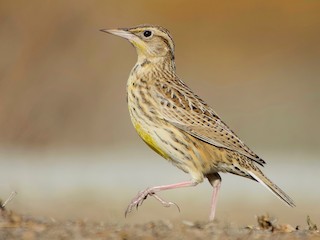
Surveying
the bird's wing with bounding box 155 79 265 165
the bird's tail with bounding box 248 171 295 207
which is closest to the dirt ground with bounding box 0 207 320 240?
the bird's tail with bounding box 248 171 295 207

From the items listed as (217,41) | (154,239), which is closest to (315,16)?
(217,41)

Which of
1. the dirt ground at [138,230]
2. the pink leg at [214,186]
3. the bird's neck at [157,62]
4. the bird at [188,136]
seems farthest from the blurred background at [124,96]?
the dirt ground at [138,230]

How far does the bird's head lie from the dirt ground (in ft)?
8.57

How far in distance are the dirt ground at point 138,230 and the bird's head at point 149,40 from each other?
8.57ft

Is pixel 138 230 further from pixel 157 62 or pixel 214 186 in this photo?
pixel 157 62

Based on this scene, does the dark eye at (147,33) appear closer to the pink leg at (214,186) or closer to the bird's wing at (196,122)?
the bird's wing at (196,122)

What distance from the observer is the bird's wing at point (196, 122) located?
1252 centimetres

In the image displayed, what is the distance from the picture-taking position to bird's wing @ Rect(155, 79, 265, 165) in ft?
41.1

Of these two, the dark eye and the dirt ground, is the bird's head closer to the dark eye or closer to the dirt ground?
the dark eye

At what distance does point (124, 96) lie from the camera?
25328 mm

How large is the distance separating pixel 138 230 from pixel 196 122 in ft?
7.39

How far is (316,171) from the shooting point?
20.8 metres

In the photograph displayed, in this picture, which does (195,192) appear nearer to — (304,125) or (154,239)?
(304,125)

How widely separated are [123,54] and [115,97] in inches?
83.8
